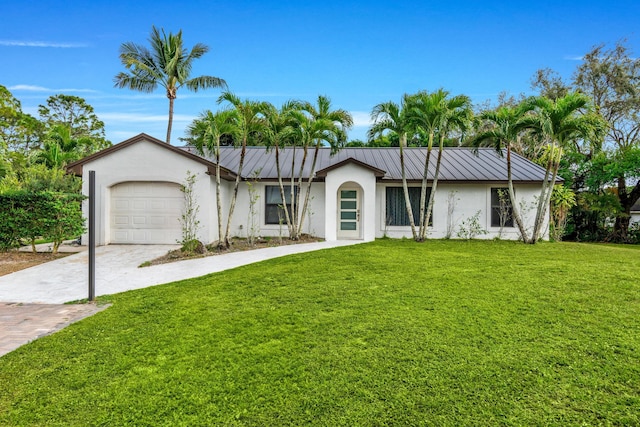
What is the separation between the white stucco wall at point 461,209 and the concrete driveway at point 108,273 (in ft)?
13.9

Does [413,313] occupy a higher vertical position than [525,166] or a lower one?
lower

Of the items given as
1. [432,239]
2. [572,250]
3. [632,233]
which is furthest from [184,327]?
[632,233]

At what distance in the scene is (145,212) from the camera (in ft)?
41.5

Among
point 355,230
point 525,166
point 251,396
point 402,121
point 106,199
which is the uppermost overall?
point 402,121

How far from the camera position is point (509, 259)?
9250 mm

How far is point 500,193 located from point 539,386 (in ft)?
39.7

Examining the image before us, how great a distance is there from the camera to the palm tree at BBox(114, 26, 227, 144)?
2008 centimetres

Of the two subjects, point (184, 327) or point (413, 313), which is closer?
point (184, 327)

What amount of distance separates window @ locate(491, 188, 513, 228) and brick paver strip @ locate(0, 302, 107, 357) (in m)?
13.9

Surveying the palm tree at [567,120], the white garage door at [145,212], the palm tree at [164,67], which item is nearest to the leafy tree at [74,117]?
the palm tree at [164,67]

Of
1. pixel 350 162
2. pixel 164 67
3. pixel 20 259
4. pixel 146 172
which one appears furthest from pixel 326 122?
pixel 164 67

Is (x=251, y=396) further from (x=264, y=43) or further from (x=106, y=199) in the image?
(x=264, y=43)

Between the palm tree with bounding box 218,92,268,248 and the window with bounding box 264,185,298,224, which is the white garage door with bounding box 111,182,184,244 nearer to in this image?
the window with bounding box 264,185,298,224

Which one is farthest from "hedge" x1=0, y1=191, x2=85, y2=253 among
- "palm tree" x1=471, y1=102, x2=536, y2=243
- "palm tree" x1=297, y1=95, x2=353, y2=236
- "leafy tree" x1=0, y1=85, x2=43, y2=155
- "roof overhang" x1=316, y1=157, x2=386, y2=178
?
"leafy tree" x1=0, y1=85, x2=43, y2=155
